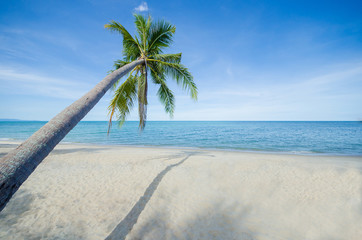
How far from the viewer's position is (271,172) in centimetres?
682

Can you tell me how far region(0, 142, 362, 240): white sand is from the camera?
12.0 feet

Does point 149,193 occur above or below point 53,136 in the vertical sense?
below

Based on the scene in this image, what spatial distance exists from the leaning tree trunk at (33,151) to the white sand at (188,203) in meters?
2.57

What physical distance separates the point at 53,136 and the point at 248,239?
4301 mm

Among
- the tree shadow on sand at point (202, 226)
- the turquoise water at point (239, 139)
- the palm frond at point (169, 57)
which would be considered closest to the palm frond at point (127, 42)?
the palm frond at point (169, 57)

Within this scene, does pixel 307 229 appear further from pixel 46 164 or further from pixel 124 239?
pixel 46 164

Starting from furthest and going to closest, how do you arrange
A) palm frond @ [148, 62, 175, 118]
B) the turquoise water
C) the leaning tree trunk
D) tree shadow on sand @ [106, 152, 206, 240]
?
1. the turquoise water
2. palm frond @ [148, 62, 175, 118]
3. tree shadow on sand @ [106, 152, 206, 240]
4. the leaning tree trunk

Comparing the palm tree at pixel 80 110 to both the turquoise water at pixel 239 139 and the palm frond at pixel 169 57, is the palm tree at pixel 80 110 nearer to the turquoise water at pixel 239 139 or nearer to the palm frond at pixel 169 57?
the palm frond at pixel 169 57

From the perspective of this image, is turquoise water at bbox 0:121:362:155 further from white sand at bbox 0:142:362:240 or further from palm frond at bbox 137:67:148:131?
palm frond at bbox 137:67:148:131

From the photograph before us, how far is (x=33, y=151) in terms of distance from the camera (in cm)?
188

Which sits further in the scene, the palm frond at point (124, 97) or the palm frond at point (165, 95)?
the palm frond at point (165, 95)

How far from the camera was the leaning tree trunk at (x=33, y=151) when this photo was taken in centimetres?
154

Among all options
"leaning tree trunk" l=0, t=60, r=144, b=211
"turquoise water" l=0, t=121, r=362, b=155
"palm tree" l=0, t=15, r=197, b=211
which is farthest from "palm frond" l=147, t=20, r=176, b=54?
"turquoise water" l=0, t=121, r=362, b=155

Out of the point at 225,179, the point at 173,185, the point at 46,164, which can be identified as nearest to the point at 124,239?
the point at 173,185
